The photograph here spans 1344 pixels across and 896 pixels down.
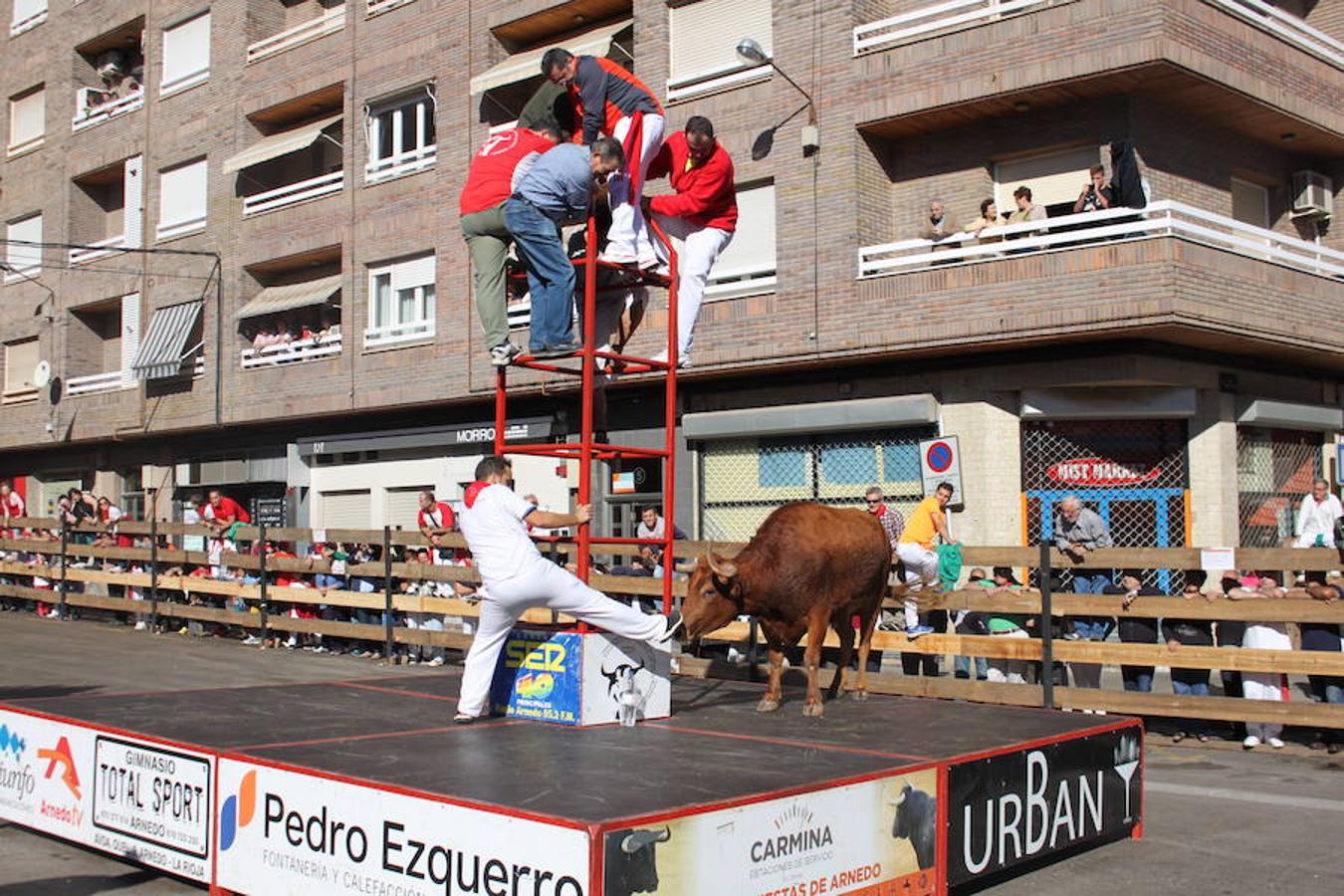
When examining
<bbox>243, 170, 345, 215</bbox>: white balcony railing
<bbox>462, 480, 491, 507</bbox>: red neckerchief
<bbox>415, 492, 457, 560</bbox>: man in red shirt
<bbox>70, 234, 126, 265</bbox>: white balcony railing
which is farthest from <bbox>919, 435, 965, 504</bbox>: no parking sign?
<bbox>70, 234, 126, 265</bbox>: white balcony railing

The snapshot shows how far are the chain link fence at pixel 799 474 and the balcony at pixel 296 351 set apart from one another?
983cm

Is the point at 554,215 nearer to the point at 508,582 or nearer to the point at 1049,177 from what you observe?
the point at 508,582

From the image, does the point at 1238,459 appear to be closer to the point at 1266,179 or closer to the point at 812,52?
the point at 1266,179

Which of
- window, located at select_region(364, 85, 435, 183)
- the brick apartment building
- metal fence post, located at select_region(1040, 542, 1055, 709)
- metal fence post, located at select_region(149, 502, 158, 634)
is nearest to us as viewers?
metal fence post, located at select_region(1040, 542, 1055, 709)

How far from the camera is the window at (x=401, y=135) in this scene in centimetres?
2719

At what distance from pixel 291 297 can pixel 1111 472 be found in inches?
725

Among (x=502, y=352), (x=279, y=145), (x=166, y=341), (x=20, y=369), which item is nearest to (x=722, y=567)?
(x=502, y=352)

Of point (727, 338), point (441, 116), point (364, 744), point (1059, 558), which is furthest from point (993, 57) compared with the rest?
point (364, 744)

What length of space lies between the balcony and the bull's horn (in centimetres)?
2460

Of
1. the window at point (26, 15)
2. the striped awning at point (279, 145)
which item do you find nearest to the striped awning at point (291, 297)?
the striped awning at point (279, 145)

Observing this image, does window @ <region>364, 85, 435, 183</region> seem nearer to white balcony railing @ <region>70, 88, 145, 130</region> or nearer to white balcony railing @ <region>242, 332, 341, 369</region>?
white balcony railing @ <region>242, 332, 341, 369</region>

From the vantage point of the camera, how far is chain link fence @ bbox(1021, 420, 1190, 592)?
19688mm

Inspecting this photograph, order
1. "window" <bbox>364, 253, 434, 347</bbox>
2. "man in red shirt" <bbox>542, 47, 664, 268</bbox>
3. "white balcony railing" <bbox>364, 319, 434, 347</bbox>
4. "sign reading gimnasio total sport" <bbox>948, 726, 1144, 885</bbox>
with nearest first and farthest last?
"sign reading gimnasio total sport" <bbox>948, 726, 1144, 885</bbox> < "man in red shirt" <bbox>542, 47, 664, 268</bbox> < "white balcony railing" <bbox>364, 319, 434, 347</bbox> < "window" <bbox>364, 253, 434, 347</bbox>

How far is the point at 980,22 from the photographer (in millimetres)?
19391
